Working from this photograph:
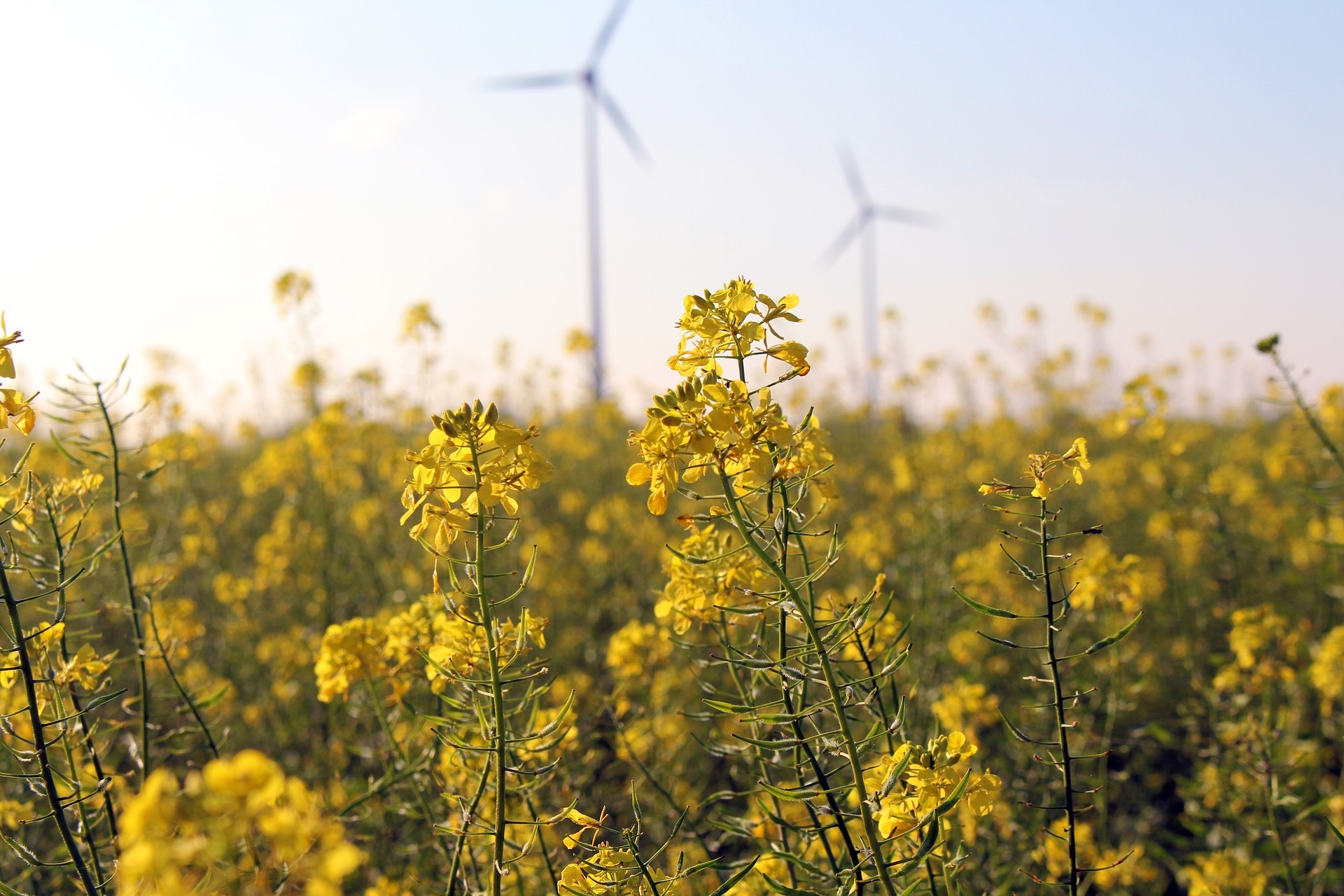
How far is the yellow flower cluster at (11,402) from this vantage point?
1707 mm

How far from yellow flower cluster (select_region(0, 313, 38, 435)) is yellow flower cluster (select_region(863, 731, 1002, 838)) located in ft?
5.88

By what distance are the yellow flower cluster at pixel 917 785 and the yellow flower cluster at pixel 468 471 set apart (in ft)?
2.82

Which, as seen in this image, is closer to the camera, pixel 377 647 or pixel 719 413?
pixel 719 413

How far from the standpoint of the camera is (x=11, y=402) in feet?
5.76

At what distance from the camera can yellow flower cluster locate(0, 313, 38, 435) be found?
1.71 meters

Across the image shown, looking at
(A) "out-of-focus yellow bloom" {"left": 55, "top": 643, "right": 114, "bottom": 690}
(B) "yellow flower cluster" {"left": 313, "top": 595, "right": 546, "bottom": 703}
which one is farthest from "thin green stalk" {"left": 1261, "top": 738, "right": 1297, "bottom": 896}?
(A) "out-of-focus yellow bloom" {"left": 55, "top": 643, "right": 114, "bottom": 690}

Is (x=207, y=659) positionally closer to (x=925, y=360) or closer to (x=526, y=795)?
(x=526, y=795)

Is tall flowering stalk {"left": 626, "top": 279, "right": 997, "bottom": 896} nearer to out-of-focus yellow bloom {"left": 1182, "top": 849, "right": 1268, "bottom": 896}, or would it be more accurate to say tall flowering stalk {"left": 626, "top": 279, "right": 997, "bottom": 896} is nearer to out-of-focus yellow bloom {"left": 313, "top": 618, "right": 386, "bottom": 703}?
out-of-focus yellow bloom {"left": 313, "top": 618, "right": 386, "bottom": 703}

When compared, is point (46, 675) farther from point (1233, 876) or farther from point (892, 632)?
point (1233, 876)

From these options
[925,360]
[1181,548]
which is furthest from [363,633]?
[925,360]

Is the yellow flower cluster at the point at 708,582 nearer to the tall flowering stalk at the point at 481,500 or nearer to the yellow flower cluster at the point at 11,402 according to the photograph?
the tall flowering stalk at the point at 481,500

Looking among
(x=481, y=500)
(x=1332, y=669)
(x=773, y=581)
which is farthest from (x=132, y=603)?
(x=1332, y=669)

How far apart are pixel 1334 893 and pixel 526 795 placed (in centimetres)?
364

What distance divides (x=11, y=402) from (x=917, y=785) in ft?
6.28
